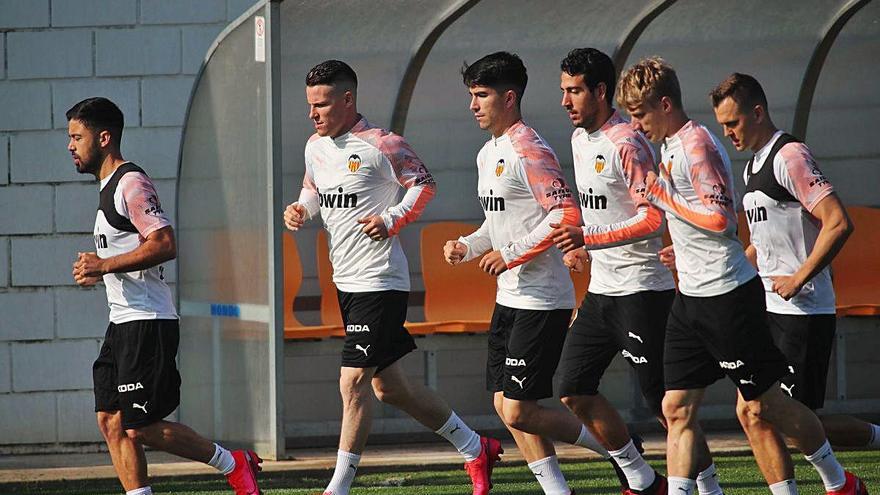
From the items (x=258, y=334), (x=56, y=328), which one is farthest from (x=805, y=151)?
(x=56, y=328)

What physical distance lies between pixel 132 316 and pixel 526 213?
5.67 ft

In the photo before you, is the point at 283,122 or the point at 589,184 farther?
the point at 283,122

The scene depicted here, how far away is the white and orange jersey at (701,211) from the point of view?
5.83 meters

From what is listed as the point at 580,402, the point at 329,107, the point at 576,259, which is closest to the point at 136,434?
the point at 329,107

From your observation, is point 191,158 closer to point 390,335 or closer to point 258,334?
point 258,334

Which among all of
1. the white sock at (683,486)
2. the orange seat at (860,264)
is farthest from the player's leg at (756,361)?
the orange seat at (860,264)

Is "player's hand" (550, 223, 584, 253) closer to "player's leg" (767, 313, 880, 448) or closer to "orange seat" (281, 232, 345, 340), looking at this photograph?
"player's leg" (767, 313, 880, 448)

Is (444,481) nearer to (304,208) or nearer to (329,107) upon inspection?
(304,208)

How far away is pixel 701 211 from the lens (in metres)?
5.84

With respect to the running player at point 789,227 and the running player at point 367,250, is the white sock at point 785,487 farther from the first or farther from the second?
the running player at point 367,250

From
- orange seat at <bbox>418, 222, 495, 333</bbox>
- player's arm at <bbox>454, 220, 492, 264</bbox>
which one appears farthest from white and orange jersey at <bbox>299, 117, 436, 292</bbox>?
orange seat at <bbox>418, 222, 495, 333</bbox>

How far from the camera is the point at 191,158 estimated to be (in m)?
10.2

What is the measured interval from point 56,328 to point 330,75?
4082 millimetres

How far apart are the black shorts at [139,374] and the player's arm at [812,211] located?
100 inches
